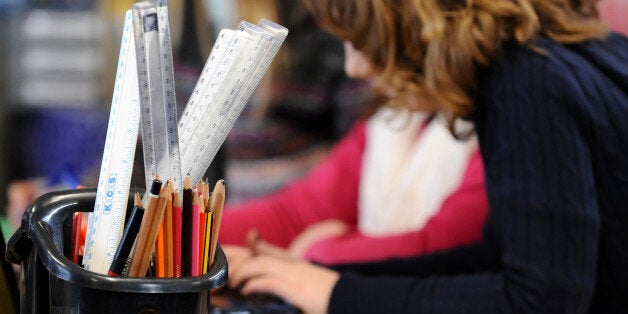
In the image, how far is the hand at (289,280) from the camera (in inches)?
30.8

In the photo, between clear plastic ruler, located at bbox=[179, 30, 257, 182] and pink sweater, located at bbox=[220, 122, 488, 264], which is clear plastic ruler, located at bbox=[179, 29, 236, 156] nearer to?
clear plastic ruler, located at bbox=[179, 30, 257, 182]

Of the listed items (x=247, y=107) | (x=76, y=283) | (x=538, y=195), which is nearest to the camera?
(x=76, y=283)

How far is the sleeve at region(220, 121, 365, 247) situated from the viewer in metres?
1.27

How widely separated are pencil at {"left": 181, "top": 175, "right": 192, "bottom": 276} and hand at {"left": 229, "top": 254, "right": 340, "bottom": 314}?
336 mm

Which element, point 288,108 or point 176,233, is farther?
point 288,108

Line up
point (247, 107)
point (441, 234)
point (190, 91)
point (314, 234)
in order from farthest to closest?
point (247, 107), point (190, 91), point (314, 234), point (441, 234)

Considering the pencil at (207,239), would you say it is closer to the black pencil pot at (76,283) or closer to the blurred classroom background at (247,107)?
the black pencil pot at (76,283)

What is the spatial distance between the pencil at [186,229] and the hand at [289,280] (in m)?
0.34

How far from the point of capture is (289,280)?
808 mm

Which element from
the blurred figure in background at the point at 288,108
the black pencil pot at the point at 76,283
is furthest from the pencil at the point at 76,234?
the blurred figure in background at the point at 288,108

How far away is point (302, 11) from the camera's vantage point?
1.84 metres

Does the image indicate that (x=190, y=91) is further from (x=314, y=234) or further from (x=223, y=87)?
(x=223, y=87)

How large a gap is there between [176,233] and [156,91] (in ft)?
0.25

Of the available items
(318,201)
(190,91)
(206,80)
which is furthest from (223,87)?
(190,91)
